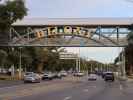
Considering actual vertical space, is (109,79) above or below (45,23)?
below

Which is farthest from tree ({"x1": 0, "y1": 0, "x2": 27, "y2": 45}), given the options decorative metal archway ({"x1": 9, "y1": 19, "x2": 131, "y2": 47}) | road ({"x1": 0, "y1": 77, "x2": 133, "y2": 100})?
road ({"x1": 0, "y1": 77, "x2": 133, "y2": 100})

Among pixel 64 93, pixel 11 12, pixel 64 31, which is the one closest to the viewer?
pixel 64 93

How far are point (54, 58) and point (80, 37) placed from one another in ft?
161

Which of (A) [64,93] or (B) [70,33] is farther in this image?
(B) [70,33]

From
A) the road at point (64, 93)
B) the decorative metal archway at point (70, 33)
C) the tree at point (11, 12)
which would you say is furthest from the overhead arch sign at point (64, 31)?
the road at point (64, 93)

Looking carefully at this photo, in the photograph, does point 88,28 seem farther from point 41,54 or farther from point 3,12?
point 41,54

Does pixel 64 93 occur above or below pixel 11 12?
below

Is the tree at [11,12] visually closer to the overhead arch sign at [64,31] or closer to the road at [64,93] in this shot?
the overhead arch sign at [64,31]

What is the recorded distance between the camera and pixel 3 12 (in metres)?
81.7

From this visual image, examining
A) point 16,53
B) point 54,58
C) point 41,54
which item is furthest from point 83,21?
point 54,58

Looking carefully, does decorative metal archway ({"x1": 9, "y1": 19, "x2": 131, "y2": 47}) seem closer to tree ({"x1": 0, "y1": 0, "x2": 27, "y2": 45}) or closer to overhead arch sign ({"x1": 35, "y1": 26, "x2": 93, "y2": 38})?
overhead arch sign ({"x1": 35, "y1": 26, "x2": 93, "y2": 38})

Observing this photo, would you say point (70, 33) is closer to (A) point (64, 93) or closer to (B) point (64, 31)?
(B) point (64, 31)

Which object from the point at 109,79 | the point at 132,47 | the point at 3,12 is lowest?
the point at 109,79

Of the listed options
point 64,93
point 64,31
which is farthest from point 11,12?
point 64,93
